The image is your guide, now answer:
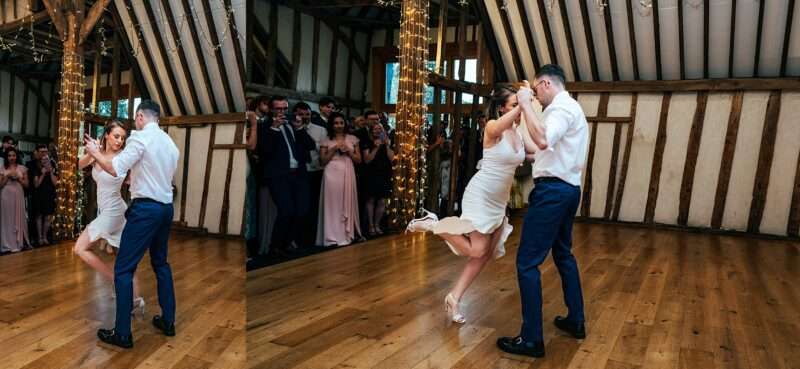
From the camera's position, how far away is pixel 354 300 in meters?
3.48

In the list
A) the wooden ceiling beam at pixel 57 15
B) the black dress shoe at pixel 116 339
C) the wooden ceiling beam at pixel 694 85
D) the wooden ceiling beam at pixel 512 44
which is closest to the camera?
the black dress shoe at pixel 116 339

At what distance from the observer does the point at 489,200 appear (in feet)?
9.96

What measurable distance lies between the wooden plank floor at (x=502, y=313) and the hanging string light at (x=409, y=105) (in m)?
1.11

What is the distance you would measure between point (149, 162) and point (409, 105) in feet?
12.4

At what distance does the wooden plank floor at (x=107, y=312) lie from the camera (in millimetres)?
2828

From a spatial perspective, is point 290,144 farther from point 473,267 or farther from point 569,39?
point 569,39

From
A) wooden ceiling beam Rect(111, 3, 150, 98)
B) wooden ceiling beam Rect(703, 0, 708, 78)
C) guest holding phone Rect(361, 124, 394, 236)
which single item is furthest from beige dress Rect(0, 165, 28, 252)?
wooden ceiling beam Rect(703, 0, 708, 78)

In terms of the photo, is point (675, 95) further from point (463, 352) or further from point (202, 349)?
point (202, 349)

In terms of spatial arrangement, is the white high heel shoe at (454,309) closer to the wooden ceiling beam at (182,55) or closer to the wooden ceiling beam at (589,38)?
the wooden ceiling beam at (182,55)

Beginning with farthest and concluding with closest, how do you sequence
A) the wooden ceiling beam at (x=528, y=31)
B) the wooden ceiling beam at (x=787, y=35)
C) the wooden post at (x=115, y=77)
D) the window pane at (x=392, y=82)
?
the wooden ceiling beam at (x=528, y=31) < the wooden ceiling beam at (x=787, y=35) < the window pane at (x=392, y=82) < the wooden post at (x=115, y=77)

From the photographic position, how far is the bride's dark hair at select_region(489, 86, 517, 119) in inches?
116

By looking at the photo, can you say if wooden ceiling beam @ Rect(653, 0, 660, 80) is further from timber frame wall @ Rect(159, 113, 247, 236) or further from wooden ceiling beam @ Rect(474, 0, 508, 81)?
timber frame wall @ Rect(159, 113, 247, 236)

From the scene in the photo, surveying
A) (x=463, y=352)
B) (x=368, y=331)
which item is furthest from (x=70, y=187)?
(x=463, y=352)

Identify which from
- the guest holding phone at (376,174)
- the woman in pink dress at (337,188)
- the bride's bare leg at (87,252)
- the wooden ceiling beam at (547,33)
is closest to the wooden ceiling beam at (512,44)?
the wooden ceiling beam at (547,33)
